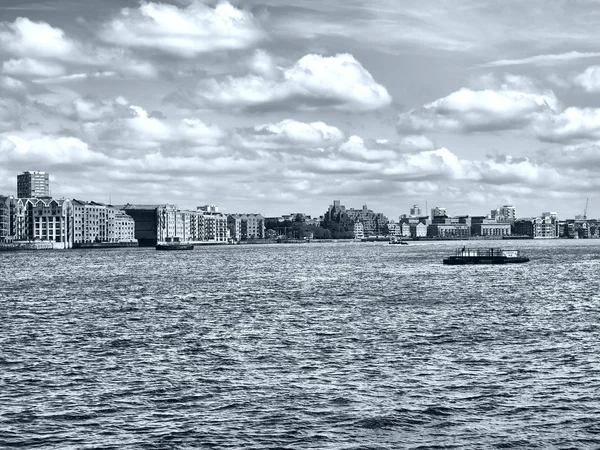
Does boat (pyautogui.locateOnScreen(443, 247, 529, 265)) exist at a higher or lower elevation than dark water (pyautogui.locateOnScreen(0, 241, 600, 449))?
higher

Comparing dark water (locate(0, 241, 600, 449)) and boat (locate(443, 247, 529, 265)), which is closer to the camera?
dark water (locate(0, 241, 600, 449))

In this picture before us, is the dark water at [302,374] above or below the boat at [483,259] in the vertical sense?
below

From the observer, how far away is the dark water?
1179 inches

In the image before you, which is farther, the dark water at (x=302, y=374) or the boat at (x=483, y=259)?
the boat at (x=483, y=259)

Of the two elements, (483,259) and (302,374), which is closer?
(302,374)

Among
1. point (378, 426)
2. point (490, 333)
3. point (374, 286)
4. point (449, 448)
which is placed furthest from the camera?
point (374, 286)

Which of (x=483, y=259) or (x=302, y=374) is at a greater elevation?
(x=483, y=259)

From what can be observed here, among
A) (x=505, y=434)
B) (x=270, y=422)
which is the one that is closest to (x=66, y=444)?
(x=270, y=422)

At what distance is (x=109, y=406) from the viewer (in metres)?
33.9

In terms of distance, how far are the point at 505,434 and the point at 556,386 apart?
814 centimetres

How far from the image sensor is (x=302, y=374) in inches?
1577

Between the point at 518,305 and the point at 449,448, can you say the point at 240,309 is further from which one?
the point at 449,448

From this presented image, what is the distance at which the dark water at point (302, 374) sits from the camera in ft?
98.2

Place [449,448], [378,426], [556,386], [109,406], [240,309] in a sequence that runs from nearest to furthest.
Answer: [449,448]
[378,426]
[109,406]
[556,386]
[240,309]
